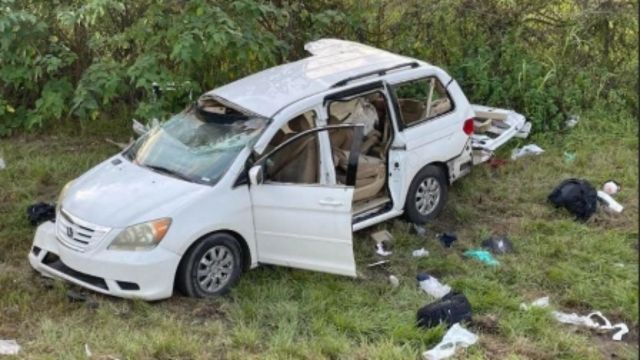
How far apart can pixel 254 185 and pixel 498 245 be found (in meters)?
2.51

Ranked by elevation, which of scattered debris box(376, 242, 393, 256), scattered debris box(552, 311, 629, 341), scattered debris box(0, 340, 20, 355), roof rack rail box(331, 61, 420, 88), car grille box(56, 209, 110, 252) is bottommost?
scattered debris box(376, 242, 393, 256)

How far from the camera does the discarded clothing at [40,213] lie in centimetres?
732

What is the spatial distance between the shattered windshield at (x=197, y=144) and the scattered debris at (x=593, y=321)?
9.29 ft

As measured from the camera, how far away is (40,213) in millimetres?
A: 7344

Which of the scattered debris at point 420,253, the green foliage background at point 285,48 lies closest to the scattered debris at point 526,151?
the green foliage background at point 285,48

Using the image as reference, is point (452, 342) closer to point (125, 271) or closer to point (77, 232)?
point (125, 271)

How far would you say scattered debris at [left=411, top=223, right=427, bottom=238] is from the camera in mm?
7289

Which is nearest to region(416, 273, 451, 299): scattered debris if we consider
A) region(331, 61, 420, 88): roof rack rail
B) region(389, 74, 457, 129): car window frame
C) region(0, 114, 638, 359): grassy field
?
region(0, 114, 638, 359): grassy field

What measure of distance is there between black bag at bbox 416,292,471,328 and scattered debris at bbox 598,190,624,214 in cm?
279

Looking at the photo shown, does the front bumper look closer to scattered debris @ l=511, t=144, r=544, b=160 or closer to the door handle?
the door handle

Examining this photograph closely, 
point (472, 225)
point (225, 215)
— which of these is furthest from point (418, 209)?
point (225, 215)

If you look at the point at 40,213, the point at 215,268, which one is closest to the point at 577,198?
the point at 215,268

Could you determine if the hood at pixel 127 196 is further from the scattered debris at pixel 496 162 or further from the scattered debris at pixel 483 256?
the scattered debris at pixel 496 162

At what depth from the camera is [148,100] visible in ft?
30.0
